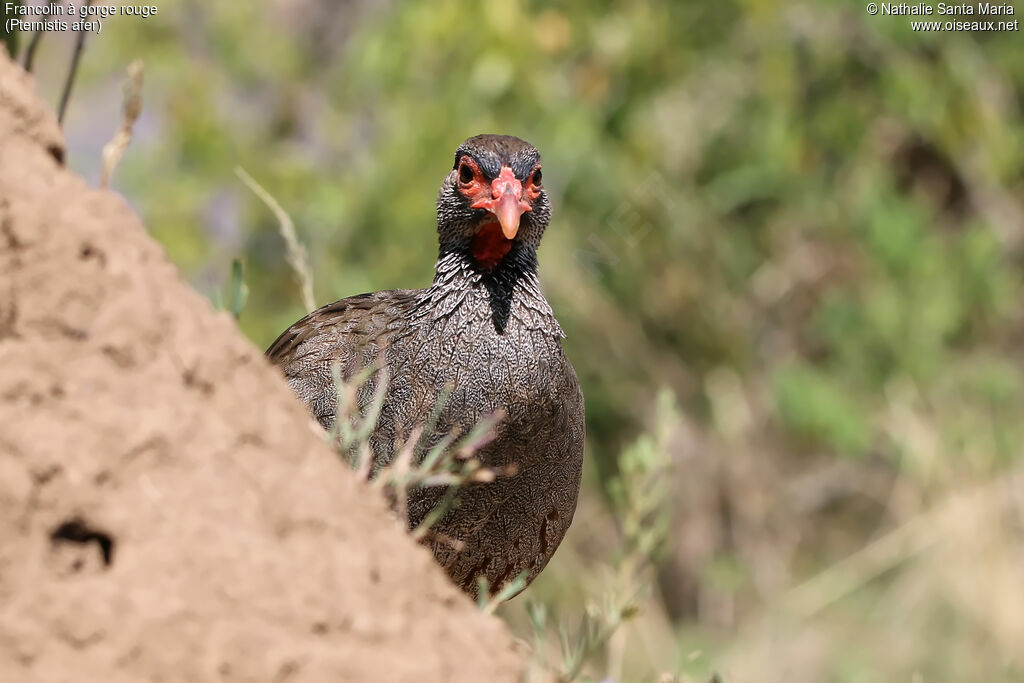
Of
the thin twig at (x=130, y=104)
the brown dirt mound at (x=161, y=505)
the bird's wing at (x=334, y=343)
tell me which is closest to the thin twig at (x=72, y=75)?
the thin twig at (x=130, y=104)

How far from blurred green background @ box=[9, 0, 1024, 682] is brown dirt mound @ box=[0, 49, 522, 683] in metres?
6.32

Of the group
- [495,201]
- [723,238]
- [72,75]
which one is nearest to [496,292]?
[495,201]

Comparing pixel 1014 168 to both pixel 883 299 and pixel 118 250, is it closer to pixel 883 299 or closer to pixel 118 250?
pixel 883 299

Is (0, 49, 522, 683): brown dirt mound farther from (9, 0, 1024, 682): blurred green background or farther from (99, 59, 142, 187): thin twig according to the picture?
(9, 0, 1024, 682): blurred green background

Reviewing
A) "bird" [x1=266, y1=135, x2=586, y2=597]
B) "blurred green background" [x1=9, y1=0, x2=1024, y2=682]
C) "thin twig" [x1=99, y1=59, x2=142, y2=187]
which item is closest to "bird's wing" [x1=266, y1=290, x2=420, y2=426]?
"bird" [x1=266, y1=135, x2=586, y2=597]

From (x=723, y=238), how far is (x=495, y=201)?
7.05 meters

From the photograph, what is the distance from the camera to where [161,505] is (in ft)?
6.77

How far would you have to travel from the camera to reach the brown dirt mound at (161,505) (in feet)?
6.50

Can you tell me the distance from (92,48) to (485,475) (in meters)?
7.79

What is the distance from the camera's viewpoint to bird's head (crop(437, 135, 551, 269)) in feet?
14.1

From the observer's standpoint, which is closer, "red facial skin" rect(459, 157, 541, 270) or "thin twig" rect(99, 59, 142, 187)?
"thin twig" rect(99, 59, 142, 187)

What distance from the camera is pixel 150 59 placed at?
375 inches

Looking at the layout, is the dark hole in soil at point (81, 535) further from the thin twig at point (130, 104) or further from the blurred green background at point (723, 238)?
the blurred green background at point (723, 238)

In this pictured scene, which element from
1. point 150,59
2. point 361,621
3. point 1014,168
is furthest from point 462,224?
point 1014,168
